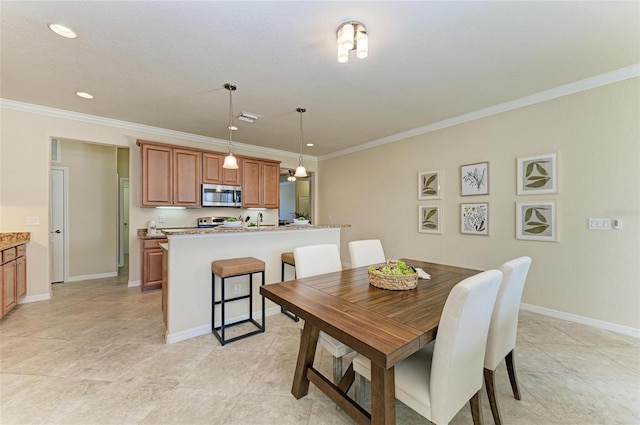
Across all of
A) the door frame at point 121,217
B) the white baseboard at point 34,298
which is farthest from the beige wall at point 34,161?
the door frame at point 121,217

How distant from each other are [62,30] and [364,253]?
3.18 m

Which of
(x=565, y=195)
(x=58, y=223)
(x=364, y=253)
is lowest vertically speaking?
(x=364, y=253)

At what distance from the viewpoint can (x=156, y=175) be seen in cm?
408

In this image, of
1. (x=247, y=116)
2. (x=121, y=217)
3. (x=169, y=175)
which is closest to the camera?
(x=247, y=116)

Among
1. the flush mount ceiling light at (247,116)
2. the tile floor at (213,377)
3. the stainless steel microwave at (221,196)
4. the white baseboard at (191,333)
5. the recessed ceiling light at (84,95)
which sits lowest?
the tile floor at (213,377)

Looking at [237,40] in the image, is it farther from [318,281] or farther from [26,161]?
[26,161]

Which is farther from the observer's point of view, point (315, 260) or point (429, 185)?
point (429, 185)

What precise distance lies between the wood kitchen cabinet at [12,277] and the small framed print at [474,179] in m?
5.78

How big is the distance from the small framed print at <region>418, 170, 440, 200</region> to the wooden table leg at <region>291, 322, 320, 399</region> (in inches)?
126

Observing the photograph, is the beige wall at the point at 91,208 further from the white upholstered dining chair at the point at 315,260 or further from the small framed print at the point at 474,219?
the small framed print at the point at 474,219

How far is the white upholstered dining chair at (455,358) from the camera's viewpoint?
109 cm

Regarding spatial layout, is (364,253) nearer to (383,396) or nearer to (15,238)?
(383,396)

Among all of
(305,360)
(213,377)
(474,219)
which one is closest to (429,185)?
(474,219)

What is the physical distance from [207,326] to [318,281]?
1.62 metres
